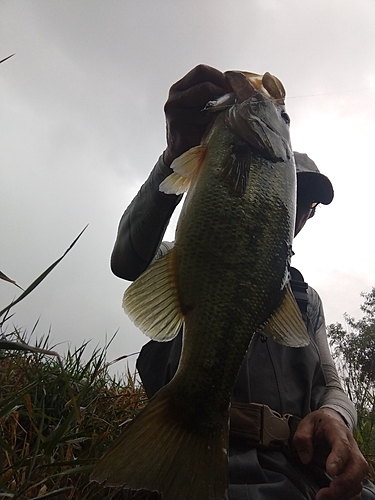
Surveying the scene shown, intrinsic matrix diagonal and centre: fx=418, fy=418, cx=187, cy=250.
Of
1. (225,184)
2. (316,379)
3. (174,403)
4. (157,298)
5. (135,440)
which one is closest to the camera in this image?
(135,440)

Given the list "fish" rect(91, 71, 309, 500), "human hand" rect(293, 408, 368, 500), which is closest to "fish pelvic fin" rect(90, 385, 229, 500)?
"fish" rect(91, 71, 309, 500)

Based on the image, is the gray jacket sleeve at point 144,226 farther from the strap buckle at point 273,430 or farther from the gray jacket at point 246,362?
the strap buckle at point 273,430

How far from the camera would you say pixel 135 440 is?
1.25 m

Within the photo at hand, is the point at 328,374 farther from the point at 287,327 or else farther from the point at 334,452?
the point at 287,327

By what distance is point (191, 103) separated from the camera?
1.89 meters

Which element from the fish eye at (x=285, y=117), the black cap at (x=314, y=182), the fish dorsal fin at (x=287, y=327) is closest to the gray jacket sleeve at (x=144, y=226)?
the fish eye at (x=285, y=117)

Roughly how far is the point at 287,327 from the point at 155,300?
0.51 metres

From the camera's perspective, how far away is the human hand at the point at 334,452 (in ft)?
5.60

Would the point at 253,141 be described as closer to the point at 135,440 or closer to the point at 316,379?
the point at 135,440

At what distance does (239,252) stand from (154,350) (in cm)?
104

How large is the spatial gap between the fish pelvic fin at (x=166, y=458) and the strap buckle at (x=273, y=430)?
58 cm

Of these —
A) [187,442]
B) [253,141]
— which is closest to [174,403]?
[187,442]

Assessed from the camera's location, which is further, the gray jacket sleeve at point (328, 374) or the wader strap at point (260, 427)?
the gray jacket sleeve at point (328, 374)

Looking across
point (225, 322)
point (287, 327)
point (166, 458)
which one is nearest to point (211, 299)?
point (225, 322)
